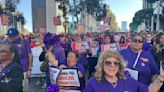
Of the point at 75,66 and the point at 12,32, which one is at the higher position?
the point at 12,32

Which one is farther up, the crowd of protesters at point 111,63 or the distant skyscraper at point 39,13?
the distant skyscraper at point 39,13

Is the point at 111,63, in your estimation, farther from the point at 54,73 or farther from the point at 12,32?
the point at 12,32

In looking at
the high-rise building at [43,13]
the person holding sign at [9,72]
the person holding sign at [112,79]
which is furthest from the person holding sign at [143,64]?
the high-rise building at [43,13]

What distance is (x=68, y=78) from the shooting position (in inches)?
215

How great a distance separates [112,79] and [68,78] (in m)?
1.64

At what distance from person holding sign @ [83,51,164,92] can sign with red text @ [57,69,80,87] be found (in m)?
1.49

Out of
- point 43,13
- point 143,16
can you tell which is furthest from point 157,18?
point 43,13

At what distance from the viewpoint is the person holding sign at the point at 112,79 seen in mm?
3844

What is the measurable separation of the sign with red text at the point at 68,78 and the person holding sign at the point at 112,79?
4.89ft

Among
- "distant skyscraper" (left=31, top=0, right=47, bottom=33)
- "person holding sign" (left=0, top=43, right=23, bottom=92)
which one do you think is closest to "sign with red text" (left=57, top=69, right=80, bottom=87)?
"person holding sign" (left=0, top=43, right=23, bottom=92)

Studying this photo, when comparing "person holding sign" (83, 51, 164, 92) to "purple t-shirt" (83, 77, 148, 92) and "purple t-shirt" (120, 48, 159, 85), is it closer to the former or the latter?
"purple t-shirt" (83, 77, 148, 92)

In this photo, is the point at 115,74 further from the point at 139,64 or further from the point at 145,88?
the point at 139,64

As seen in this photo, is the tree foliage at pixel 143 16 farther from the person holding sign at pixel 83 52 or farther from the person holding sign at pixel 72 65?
the person holding sign at pixel 72 65

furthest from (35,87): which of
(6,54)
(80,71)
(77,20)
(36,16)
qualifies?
(36,16)
